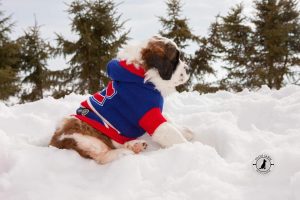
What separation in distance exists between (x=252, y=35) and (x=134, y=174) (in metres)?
25.0

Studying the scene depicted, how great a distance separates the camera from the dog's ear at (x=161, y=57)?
403cm

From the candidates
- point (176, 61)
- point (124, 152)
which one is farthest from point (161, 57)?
point (124, 152)

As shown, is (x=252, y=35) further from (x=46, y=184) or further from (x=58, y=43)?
(x=46, y=184)

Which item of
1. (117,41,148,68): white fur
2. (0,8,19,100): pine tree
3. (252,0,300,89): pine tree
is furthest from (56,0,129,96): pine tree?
(117,41,148,68): white fur

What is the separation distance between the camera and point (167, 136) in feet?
12.5

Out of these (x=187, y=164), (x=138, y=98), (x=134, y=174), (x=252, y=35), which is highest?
(x=252, y=35)

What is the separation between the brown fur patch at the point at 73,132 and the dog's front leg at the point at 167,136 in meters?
0.52

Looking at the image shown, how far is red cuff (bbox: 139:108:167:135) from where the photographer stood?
3.83 m

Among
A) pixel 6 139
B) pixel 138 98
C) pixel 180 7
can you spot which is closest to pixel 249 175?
pixel 138 98

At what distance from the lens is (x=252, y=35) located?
2639 centimetres

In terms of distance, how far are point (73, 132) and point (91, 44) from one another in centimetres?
1843

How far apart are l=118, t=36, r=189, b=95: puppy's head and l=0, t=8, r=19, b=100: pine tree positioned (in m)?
19.3

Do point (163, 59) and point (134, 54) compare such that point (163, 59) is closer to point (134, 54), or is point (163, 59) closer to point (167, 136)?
point (134, 54)

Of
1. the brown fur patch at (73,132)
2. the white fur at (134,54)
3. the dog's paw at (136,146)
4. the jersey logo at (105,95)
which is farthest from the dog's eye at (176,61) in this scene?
the brown fur patch at (73,132)
